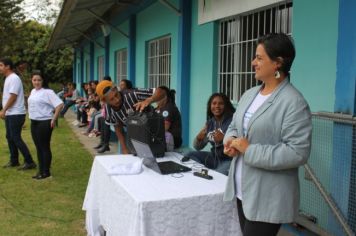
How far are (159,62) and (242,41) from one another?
11.8 feet

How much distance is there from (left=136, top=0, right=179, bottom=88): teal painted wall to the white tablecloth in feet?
15.5

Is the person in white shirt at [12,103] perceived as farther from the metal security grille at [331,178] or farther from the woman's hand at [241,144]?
the woman's hand at [241,144]

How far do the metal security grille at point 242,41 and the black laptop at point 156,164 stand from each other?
2.14 metres

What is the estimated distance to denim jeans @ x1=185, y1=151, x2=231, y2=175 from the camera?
4.44 metres

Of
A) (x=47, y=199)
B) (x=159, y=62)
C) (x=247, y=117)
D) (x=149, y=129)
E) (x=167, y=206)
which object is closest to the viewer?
(x=247, y=117)

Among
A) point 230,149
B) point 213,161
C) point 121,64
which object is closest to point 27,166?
point 213,161

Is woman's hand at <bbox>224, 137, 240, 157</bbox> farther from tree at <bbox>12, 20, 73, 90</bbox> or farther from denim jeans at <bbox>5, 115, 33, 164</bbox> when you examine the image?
tree at <bbox>12, 20, 73, 90</bbox>

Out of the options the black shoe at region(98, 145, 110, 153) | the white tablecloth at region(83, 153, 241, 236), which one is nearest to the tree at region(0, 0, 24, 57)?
the black shoe at region(98, 145, 110, 153)

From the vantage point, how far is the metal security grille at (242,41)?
494 cm

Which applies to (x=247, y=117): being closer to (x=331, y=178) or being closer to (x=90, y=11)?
(x=331, y=178)

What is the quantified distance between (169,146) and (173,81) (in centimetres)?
360

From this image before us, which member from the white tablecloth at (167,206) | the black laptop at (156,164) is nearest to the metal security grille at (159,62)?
the black laptop at (156,164)

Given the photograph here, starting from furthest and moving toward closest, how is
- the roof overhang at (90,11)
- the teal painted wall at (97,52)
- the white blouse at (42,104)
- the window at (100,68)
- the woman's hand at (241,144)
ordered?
the window at (100,68), the teal painted wall at (97,52), the roof overhang at (90,11), the white blouse at (42,104), the woman's hand at (241,144)

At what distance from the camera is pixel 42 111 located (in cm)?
616
